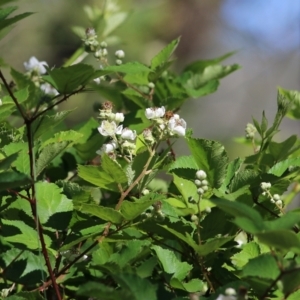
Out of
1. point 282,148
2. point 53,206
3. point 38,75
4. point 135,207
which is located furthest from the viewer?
point 38,75

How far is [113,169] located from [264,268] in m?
0.26

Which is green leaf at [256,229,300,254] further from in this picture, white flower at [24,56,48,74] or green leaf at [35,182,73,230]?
white flower at [24,56,48,74]

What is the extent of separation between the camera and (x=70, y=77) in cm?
81

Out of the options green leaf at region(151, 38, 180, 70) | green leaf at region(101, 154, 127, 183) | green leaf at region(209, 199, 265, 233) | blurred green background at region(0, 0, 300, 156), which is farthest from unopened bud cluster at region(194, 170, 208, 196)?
blurred green background at region(0, 0, 300, 156)

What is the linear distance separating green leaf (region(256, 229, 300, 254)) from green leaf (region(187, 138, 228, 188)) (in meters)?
0.29

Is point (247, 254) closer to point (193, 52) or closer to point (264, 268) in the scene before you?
point (264, 268)

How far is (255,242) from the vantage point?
0.81 metres

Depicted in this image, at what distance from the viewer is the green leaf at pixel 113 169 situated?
0.81 metres

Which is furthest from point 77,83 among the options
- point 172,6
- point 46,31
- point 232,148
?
point 172,6

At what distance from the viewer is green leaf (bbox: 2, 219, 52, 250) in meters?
0.83

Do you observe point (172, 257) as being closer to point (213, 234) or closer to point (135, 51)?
point (213, 234)

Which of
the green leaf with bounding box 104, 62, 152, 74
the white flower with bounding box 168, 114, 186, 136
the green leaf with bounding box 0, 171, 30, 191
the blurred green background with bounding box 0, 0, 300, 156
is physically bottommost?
the blurred green background with bounding box 0, 0, 300, 156

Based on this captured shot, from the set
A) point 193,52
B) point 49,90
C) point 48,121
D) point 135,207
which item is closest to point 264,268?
point 135,207

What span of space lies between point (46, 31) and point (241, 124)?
7.18 feet
